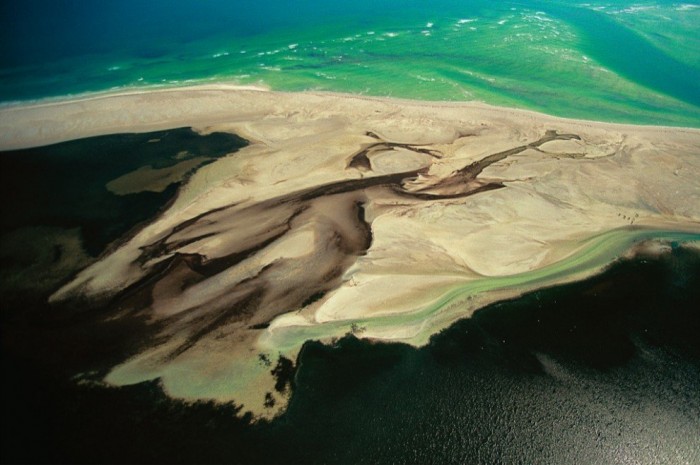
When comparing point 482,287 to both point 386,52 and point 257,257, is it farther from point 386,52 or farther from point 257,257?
point 386,52

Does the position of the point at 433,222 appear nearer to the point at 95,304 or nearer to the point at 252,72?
the point at 95,304

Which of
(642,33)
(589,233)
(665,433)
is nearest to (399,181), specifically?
(589,233)

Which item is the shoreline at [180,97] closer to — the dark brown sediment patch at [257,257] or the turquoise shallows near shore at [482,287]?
the dark brown sediment patch at [257,257]

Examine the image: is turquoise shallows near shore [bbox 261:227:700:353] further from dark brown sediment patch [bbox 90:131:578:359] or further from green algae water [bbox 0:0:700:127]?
green algae water [bbox 0:0:700:127]

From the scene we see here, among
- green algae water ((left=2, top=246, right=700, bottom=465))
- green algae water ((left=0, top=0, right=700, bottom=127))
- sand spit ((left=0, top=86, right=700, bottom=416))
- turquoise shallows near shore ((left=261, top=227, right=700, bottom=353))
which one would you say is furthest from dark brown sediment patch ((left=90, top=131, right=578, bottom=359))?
green algae water ((left=0, top=0, right=700, bottom=127))

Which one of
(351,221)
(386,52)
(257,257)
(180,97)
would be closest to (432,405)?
(257,257)

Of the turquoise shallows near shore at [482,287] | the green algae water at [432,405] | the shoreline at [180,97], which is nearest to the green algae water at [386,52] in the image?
the shoreline at [180,97]
